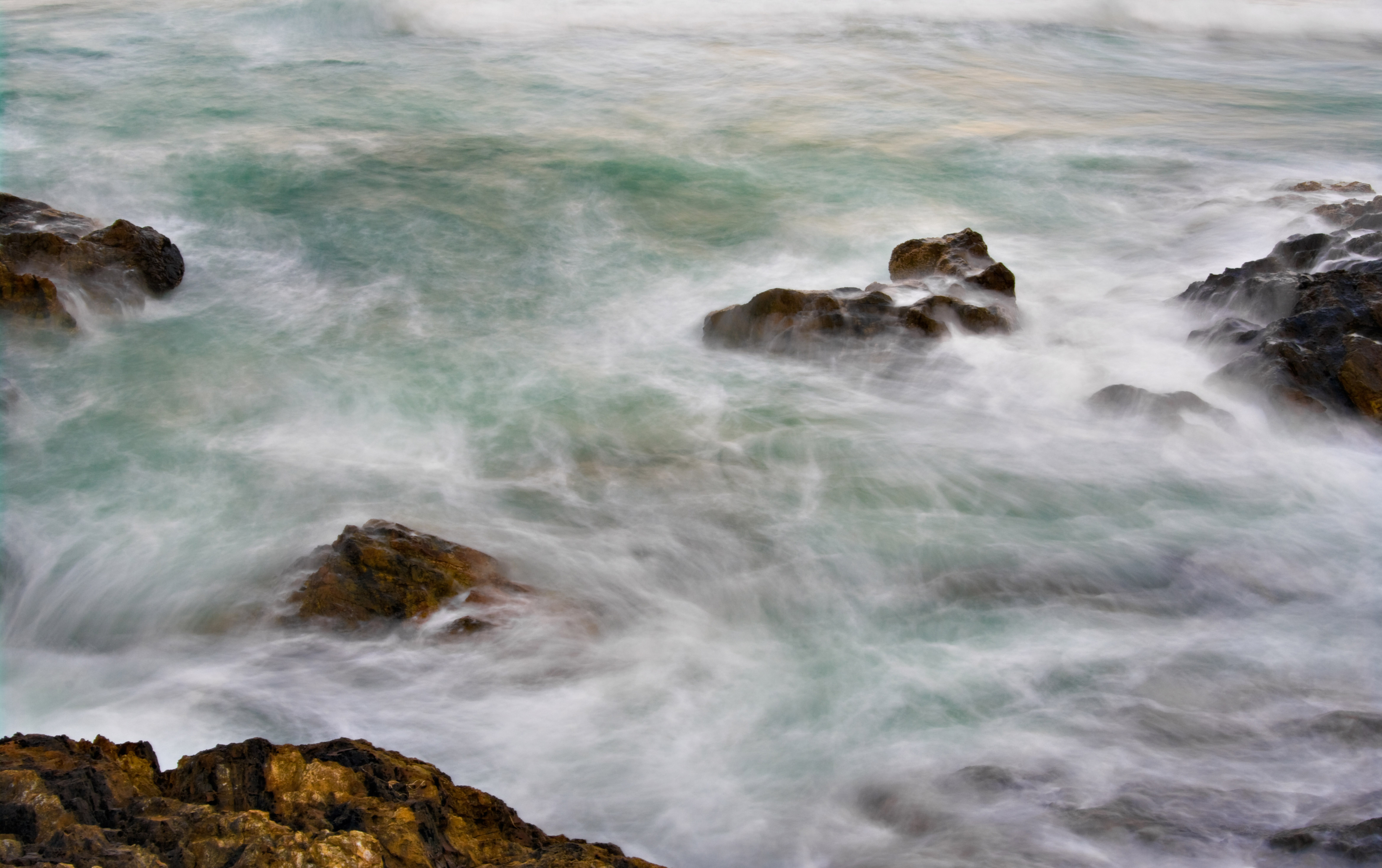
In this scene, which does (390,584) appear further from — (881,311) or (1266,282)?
(1266,282)

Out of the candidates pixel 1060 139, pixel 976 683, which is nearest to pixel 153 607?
pixel 976 683

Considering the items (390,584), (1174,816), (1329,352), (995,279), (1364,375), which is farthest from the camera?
(995,279)

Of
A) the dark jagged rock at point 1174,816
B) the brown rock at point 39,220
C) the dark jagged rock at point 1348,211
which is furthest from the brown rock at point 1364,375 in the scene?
the brown rock at point 39,220

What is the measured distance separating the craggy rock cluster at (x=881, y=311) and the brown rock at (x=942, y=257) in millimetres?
10

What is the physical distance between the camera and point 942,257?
891 centimetres

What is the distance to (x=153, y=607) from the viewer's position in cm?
577

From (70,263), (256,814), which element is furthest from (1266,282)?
(70,263)

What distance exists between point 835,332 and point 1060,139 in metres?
7.29

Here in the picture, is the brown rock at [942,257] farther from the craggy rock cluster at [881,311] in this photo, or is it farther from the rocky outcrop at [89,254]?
the rocky outcrop at [89,254]

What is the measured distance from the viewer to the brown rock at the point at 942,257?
28.9ft

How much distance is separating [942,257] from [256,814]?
7.34 m

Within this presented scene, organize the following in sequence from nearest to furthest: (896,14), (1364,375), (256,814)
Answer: (256,814) < (1364,375) < (896,14)

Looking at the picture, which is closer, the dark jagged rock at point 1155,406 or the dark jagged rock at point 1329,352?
the dark jagged rock at point 1329,352

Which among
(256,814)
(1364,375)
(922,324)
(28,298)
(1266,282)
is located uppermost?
(1266,282)
